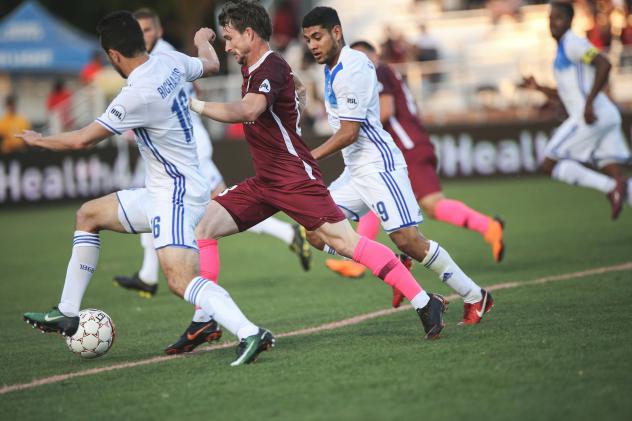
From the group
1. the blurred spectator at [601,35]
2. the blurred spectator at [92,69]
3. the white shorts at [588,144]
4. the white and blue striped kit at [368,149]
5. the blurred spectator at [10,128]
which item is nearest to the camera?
the white and blue striped kit at [368,149]

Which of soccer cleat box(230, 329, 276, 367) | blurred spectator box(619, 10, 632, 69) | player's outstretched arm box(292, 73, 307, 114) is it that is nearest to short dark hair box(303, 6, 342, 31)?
player's outstretched arm box(292, 73, 307, 114)

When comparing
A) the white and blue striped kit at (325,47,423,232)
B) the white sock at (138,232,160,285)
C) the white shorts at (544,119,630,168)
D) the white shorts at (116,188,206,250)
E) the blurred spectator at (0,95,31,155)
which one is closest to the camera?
the white shorts at (116,188,206,250)

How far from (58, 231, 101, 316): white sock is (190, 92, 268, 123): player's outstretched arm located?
1.35m

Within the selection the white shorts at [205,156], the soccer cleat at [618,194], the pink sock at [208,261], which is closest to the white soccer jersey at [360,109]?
the pink sock at [208,261]

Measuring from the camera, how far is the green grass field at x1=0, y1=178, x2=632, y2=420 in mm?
5113

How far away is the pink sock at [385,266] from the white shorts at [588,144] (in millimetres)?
5383

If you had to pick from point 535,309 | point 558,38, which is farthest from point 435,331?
point 558,38

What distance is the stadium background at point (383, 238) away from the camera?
536 centimetres

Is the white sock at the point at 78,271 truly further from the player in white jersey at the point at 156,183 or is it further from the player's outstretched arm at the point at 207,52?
the player's outstretched arm at the point at 207,52

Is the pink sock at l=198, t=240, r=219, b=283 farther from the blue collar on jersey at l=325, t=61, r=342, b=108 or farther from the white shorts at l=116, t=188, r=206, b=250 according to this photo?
the blue collar on jersey at l=325, t=61, r=342, b=108

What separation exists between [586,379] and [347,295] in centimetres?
401

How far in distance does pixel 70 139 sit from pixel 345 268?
4.55m

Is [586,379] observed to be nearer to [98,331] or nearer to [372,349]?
[372,349]

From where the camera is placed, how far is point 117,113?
6.09 m
